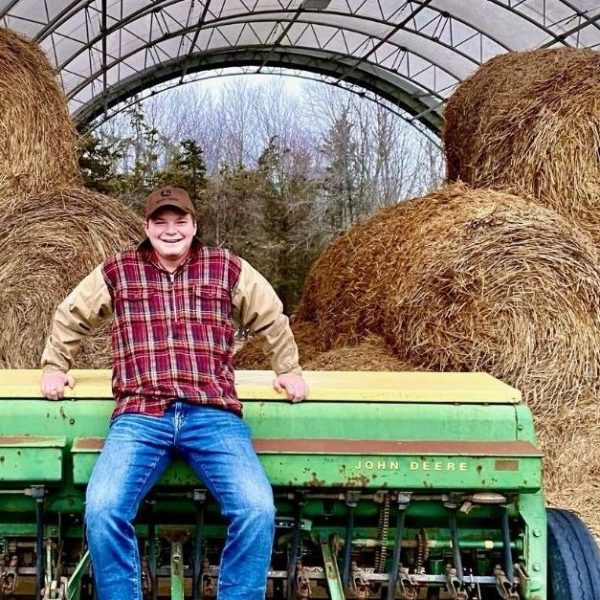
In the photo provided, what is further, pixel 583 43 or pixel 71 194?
pixel 583 43

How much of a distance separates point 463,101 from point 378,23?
26.2 ft

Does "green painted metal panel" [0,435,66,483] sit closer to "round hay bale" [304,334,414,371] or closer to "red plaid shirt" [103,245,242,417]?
→ "red plaid shirt" [103,245,242,417]

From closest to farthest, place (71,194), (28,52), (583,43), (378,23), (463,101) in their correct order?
(71,194)
(28,52)
(463,101)
(583,43)
(378,23)

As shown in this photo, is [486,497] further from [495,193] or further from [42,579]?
[495,193]

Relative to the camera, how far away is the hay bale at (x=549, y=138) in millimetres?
5742

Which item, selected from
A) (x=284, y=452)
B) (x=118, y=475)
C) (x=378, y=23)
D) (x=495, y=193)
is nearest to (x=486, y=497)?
(x=284, y=452)

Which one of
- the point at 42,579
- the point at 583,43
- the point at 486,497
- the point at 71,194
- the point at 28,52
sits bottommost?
the point at 42,579

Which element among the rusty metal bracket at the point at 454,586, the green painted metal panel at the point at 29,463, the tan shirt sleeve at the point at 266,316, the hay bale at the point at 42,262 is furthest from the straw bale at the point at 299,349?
the green painted metal panel at the point at 29,463

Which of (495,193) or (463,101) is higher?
(463,101)

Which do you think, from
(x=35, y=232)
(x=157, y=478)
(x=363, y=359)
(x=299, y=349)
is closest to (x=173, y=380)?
(x=157, y=478)

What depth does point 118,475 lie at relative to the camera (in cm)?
256

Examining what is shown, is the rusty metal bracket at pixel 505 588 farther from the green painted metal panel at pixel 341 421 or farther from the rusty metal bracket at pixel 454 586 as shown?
the green painted metal panel at pixel 341 421

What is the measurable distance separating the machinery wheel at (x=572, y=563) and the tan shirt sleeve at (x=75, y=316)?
5.63 ft

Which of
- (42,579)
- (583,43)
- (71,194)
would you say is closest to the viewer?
A: (42,579)
